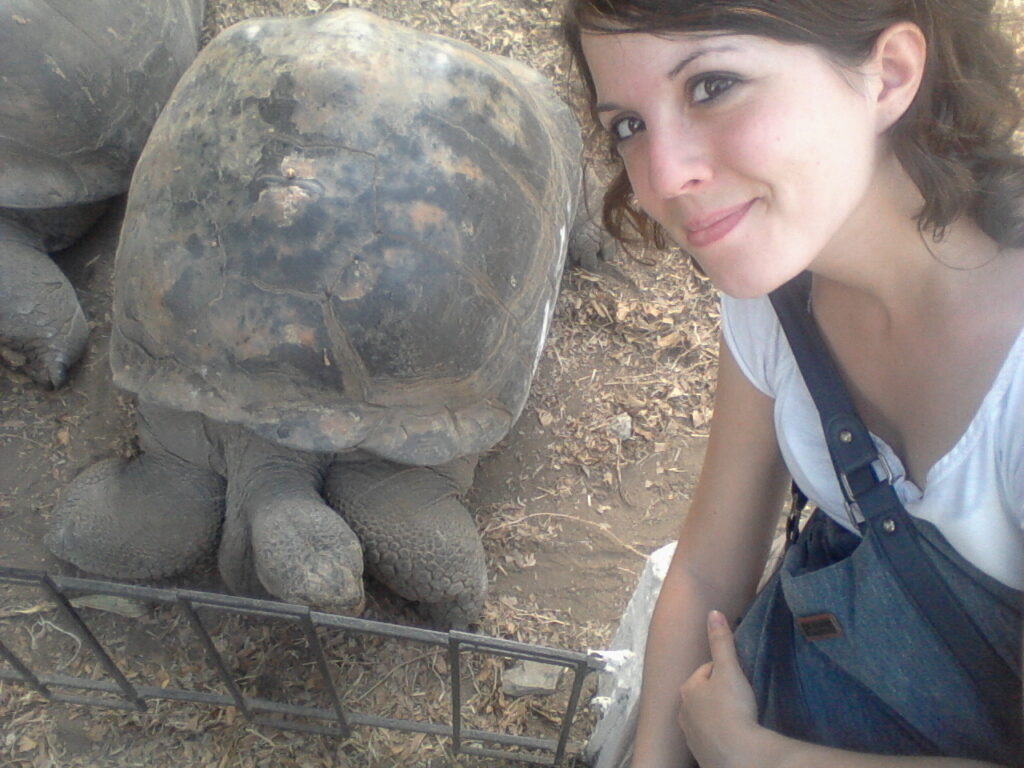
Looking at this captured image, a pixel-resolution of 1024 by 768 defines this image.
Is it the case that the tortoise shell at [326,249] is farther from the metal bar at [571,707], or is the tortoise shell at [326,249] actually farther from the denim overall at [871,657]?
the denim overall at [871,657]

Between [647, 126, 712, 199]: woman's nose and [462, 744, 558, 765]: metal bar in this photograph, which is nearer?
[647, 126, 712, 199]: woman's nose

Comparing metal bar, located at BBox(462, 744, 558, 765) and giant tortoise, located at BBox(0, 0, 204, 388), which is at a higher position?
giant tortoise, located at BBox(0, 0, 204, 388)

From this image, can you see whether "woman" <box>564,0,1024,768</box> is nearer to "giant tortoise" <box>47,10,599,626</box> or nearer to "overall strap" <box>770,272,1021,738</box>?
"overall strap" <box>770,272,1021,738</box>

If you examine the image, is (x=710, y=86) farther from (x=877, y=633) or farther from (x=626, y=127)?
(x=877, y=633)

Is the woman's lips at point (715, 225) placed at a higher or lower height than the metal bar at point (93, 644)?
higher

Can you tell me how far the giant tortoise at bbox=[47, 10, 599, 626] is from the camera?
5.74 feet

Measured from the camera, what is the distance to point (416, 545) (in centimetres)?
199

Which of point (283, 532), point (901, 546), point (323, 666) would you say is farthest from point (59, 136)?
point (901, 546)

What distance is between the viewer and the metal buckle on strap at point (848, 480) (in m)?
0.97

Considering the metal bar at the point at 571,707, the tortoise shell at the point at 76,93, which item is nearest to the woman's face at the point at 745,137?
the metal bar at the point at 571,707

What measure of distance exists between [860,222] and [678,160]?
0.28 m

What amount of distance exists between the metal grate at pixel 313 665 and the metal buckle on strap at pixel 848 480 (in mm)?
543

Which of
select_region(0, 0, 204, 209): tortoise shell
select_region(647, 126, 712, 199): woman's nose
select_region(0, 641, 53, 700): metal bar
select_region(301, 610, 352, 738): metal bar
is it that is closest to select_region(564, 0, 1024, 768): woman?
select_region(647, 126, 712, 199): woman's nose

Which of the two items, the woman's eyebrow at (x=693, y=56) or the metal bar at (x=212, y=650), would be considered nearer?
the woman's eyebrow at (x=693, y=56)
